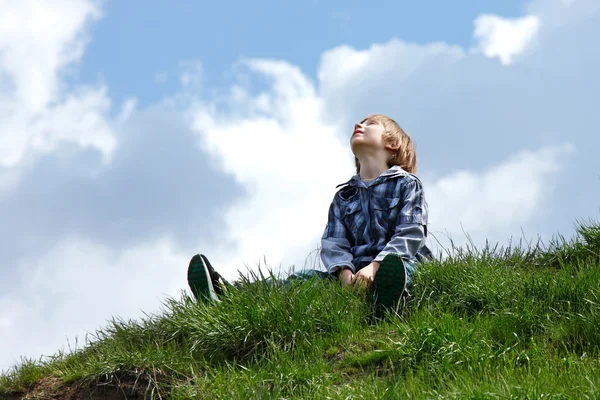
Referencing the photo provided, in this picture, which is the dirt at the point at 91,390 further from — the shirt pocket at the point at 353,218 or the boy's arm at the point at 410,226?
the shirt pocket at the point at 353,218

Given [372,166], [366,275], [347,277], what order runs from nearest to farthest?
[366,275] < [347,277] < [372,166]

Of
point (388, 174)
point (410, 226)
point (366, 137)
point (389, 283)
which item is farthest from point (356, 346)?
point (366, 137)

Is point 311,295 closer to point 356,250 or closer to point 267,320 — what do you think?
point 267,320

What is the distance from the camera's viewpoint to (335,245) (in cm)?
629

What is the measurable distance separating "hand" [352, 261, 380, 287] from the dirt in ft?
5.24

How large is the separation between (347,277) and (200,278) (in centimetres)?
105

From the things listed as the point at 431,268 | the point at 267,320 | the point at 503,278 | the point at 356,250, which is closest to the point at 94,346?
the point at 267,320

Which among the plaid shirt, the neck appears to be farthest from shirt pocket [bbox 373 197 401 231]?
the neck

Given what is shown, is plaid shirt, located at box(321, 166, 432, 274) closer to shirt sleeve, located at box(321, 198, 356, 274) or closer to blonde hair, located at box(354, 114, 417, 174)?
shirt sleeve, located at box(321, 198, 356, 274)

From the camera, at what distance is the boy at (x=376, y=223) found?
568cm

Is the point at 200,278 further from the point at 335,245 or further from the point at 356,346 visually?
the point at 356,346

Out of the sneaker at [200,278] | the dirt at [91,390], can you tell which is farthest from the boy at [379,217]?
the dirt at [91,390]

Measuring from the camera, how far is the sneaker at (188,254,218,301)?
19.2 feet

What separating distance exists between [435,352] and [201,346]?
1526 mm
